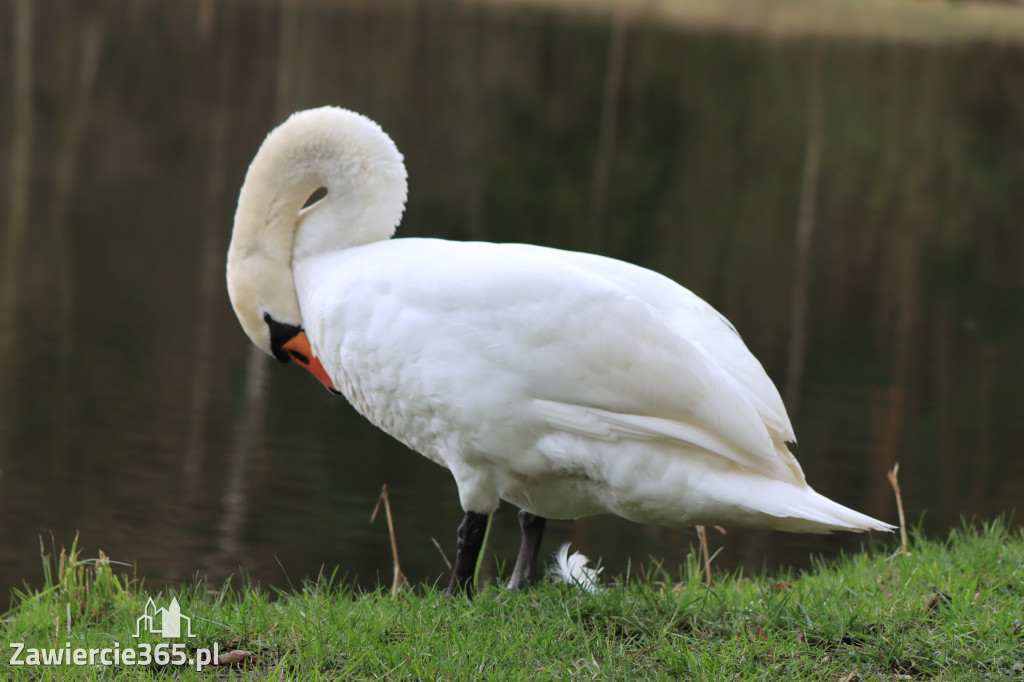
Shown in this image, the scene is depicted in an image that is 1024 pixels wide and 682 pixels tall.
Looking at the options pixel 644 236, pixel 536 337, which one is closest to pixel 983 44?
pixel 644 236

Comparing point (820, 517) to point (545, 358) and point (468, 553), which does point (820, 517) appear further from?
point (468, 553)

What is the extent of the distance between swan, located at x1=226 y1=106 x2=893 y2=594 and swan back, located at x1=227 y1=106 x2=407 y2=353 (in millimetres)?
200

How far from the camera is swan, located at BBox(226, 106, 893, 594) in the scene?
377cm

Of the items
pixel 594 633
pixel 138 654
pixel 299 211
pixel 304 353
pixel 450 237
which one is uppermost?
pixel 299 211

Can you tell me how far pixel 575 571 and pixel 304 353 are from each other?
3.90 feet

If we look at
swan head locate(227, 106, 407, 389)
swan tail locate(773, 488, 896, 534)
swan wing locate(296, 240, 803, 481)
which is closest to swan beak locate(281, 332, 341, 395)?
swan head locate(227, 106, 407, 389)

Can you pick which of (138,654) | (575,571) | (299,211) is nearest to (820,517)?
(575,571)

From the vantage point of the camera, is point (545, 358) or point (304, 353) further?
point (304, 353)

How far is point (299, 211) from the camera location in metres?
4.58

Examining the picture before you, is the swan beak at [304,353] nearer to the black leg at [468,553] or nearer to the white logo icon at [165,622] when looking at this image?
the black leg at [468,553]

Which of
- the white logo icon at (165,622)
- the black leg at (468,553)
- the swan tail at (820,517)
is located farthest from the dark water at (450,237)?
the swan tail at (820,517)

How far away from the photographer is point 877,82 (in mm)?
32656

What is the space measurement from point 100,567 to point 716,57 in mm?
31231

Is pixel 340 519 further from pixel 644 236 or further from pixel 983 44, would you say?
pixel 983 44
